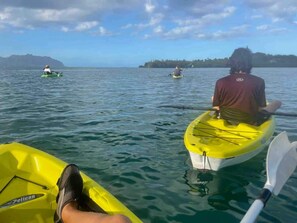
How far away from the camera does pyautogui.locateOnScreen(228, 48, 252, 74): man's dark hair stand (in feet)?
26.8

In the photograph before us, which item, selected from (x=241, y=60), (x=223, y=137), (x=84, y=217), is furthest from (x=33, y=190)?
(x=241, y=60)

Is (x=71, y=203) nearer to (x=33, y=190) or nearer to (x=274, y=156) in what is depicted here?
(x=33, y=190)

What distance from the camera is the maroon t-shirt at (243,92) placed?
320 inches

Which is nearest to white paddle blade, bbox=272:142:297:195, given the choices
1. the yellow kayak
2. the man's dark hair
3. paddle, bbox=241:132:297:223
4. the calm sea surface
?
paddle, bbox=241:132:297:223

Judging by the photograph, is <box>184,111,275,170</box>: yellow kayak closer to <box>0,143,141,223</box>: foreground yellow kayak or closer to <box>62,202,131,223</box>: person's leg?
<box>0,143,141,223</box>: foreground yellow kayak

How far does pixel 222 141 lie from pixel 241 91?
130 cm

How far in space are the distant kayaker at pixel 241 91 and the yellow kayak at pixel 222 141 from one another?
11.4 inches

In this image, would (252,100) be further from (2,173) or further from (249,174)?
(2,173)

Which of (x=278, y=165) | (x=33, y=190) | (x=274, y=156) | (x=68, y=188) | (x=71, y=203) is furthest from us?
(x=274, y=156)

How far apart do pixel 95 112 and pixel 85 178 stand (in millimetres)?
10956

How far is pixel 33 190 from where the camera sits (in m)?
5.20

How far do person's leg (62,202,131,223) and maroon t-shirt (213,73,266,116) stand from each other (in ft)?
16.9

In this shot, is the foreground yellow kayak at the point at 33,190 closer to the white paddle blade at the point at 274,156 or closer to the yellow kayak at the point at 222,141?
the white paddle blade at the point at 274,156

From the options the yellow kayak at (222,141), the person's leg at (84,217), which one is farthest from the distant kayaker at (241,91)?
the person's leg at (84,217)
